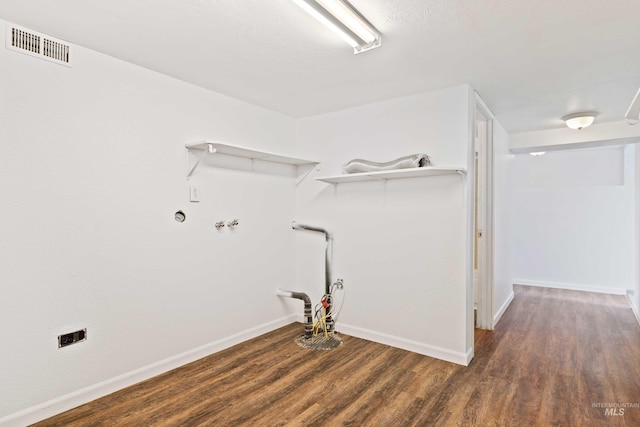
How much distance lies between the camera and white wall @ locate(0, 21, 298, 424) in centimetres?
206

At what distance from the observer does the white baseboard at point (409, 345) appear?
297 cm

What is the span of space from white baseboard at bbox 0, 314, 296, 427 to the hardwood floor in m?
0.06

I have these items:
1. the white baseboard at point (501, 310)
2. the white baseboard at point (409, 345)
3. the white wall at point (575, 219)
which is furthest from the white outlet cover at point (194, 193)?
the white wall at point (575, 219)

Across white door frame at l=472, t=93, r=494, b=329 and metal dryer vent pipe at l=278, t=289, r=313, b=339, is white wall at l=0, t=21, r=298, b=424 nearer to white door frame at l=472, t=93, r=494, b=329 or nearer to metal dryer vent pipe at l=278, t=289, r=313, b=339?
metal dryer vent pipe at l=278, t=289, r=313, b=339

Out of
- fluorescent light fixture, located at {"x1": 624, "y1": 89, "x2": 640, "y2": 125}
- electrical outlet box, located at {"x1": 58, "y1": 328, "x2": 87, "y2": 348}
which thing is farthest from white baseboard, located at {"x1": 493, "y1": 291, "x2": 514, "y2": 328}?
electrical outlet box, located at {"x1": 58, "y1": 328, "x2": 87, "y2": 348}

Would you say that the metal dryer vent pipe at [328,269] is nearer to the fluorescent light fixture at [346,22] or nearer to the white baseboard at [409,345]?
the white baseboard at [409,345]

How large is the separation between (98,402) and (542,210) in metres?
6.83

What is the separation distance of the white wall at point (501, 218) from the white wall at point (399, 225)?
127 centimetres

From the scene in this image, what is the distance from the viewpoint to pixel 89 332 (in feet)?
7.68

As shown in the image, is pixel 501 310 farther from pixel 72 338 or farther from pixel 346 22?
pixel 72 338

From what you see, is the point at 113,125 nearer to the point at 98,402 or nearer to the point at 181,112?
the point at 181,112

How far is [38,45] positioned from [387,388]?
330 cm

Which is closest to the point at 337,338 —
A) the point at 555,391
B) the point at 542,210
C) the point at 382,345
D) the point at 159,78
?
the point at 382,345

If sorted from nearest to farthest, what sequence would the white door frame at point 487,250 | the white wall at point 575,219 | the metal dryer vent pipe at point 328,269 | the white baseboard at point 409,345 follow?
the white baseboard at point 409,345, the metal dryer vent pipe at point 328,269, the white door frame at point 487,250, the white wall at point 575,219
